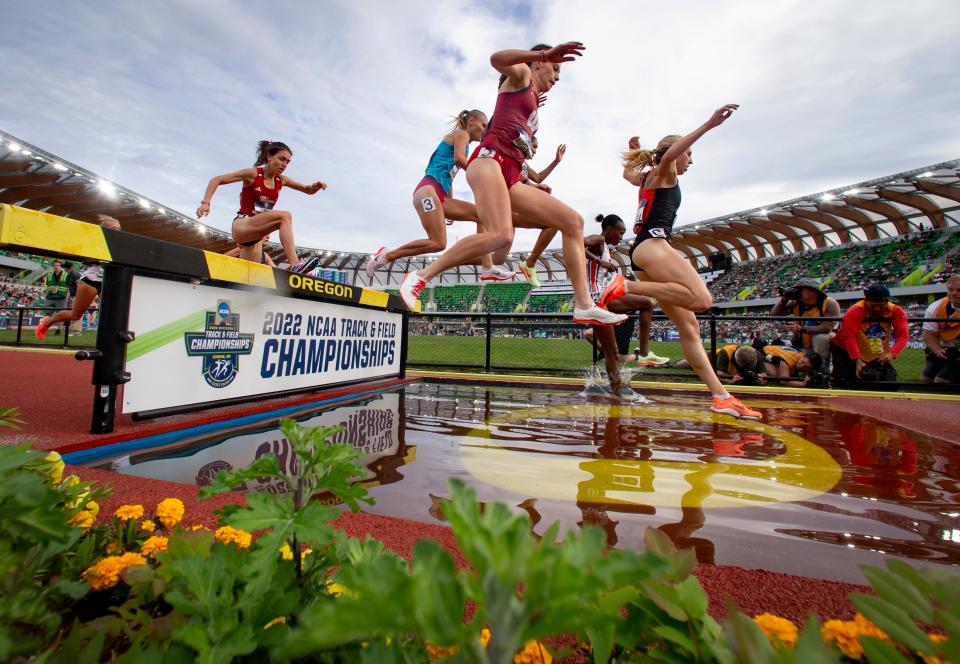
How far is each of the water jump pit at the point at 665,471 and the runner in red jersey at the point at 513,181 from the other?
984mm

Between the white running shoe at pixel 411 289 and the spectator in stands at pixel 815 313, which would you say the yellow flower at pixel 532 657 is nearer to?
the white running shoe at pixel 411 289

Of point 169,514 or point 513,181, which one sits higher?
point 513,181

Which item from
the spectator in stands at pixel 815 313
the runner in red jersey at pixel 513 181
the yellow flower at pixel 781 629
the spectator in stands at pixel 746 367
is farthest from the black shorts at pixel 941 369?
the yellow flower at pixel 781 629

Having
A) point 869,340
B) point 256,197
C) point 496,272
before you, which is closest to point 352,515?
point 496,272

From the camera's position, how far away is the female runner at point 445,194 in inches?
160

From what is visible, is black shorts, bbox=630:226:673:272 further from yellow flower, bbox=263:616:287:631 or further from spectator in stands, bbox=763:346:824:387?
spectator in stands, bbox=763:346:824:387

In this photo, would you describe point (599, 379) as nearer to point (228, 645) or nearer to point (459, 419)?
point (459, 419)

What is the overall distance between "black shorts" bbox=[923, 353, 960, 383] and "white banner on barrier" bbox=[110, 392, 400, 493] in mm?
7278

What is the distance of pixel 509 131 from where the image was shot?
9.45ft

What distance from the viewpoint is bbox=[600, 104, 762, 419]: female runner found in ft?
10.6

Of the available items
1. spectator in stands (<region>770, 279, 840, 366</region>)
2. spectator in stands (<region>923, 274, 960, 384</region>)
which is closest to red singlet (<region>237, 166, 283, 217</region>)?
spectator in stands (<region>770, 279, 840, 366</region>)

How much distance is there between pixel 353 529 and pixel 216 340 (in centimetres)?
187

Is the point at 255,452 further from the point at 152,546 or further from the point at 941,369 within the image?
the point at 941,369

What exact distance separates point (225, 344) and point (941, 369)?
8318 mm
